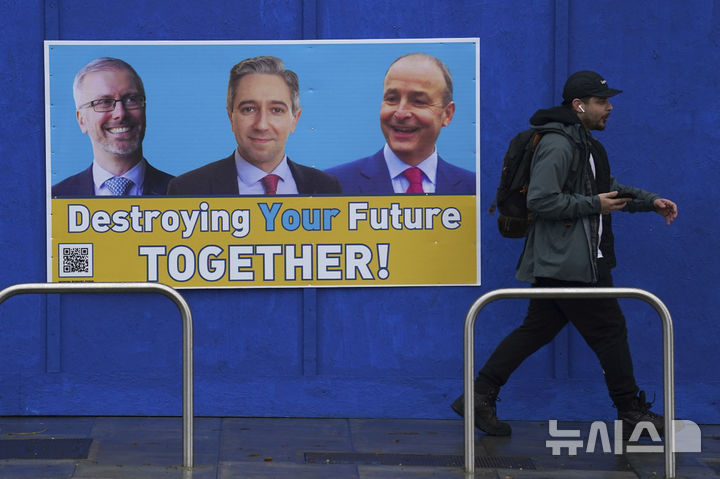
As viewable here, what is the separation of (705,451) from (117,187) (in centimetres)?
375

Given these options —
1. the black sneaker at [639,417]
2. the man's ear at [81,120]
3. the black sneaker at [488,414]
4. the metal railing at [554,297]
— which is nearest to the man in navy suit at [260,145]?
the man's ear at [81,120]

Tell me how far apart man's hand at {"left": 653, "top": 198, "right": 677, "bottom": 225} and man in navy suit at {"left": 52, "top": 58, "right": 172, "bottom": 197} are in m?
2.87

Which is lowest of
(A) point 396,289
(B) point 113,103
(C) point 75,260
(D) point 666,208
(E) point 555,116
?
(A) point 396,289

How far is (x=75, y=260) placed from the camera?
6.80 meters

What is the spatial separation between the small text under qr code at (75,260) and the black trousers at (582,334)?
2.46 m

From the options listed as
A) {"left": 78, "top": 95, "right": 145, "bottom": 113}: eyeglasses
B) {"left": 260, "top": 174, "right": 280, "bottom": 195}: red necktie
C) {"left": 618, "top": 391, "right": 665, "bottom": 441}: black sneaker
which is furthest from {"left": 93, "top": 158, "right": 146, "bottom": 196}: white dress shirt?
{"left": 618, "top": 391, "right": 665, "bottom": 441}: black sneaker

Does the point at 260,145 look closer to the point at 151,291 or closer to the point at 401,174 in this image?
the point at 401,174

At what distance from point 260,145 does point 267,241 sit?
59cm

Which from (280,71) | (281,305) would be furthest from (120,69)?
(281,305)

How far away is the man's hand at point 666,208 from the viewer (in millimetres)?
6215

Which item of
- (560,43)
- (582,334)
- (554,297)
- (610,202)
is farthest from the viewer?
(560,43)

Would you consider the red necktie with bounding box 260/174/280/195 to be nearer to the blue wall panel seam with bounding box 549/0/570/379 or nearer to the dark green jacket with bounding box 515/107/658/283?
the dark green jacket with bounding box 515/107/658/283

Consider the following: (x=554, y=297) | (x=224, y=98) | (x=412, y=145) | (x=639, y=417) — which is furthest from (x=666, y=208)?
(x=224, y=98)

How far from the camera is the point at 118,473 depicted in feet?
18.2
